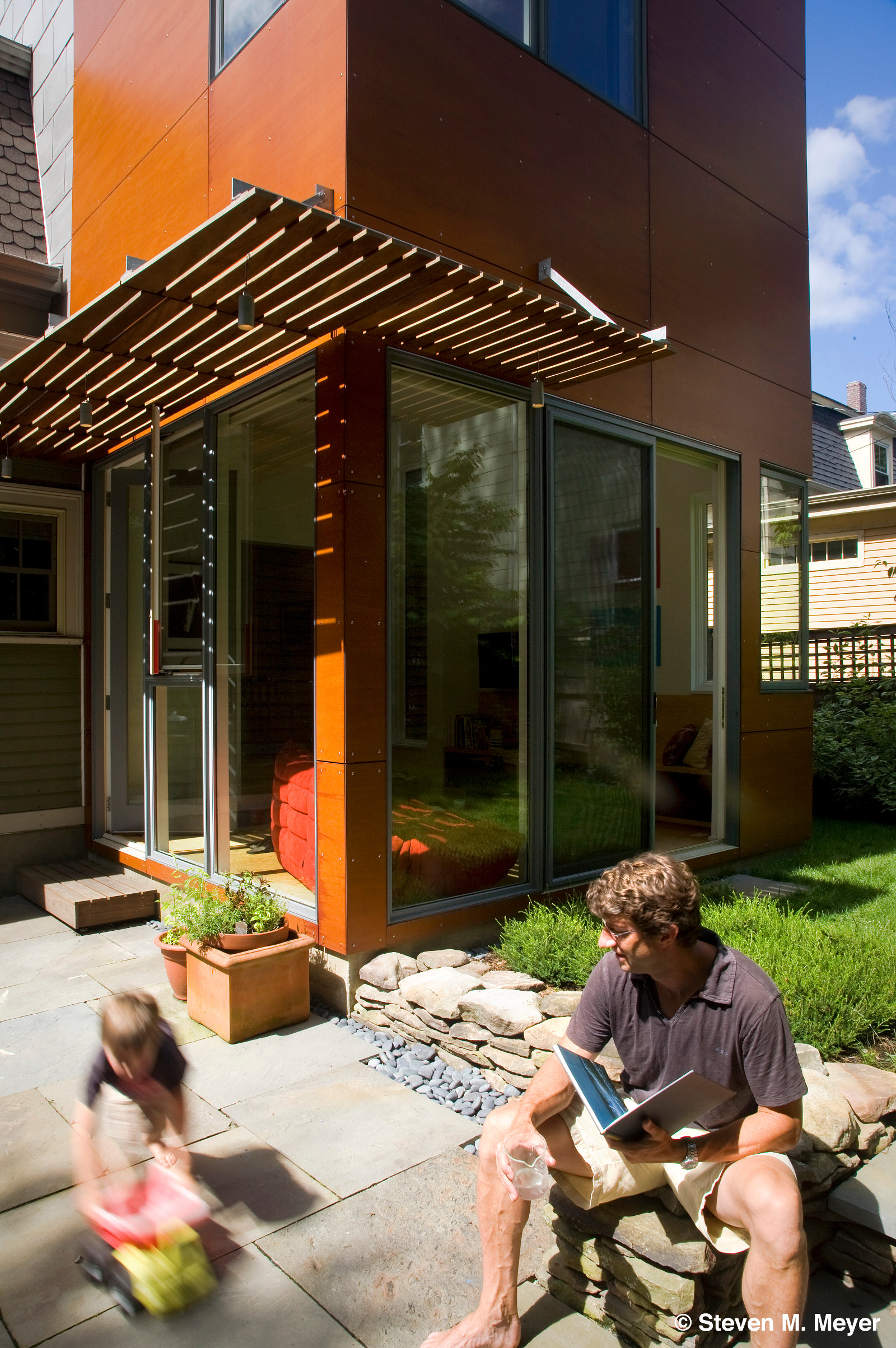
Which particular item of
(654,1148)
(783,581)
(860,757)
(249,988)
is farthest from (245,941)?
(860,757)

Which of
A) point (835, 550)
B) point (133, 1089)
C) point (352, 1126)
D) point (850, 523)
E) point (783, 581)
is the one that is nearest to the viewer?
point (133, 1089)

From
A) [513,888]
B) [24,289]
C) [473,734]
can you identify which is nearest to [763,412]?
[473,734]

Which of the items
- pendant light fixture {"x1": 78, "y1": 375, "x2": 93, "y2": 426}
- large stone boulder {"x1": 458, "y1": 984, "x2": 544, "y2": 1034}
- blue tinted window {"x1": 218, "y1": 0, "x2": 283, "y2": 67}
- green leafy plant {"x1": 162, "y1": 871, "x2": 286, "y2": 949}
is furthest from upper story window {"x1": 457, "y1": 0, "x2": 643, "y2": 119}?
large stone boulder {"x1": 458, "y1": 984, "x2": 544, "y2": 1034}

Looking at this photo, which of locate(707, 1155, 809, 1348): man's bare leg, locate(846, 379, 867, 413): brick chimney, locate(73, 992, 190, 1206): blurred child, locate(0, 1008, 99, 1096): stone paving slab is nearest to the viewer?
locate(707, 1155, 809, 1348): man's bare leg

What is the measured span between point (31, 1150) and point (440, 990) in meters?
1.45

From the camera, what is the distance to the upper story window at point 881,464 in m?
16.8

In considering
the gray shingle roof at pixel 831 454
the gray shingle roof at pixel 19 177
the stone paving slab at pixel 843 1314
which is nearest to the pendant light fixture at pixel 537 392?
the stone paving slab at pixel 843 1314

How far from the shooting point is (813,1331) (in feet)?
6.91

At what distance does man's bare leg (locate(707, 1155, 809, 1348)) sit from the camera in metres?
1.70

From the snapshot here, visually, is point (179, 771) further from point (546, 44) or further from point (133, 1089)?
point (546, 44)

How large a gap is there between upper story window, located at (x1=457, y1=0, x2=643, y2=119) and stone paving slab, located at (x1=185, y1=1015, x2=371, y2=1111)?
4.64m

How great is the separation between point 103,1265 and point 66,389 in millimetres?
3721

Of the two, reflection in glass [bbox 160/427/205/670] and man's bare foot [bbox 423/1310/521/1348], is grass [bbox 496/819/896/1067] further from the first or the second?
reflection in glass [bbox 160/427/205/670]

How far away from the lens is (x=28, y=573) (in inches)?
235
